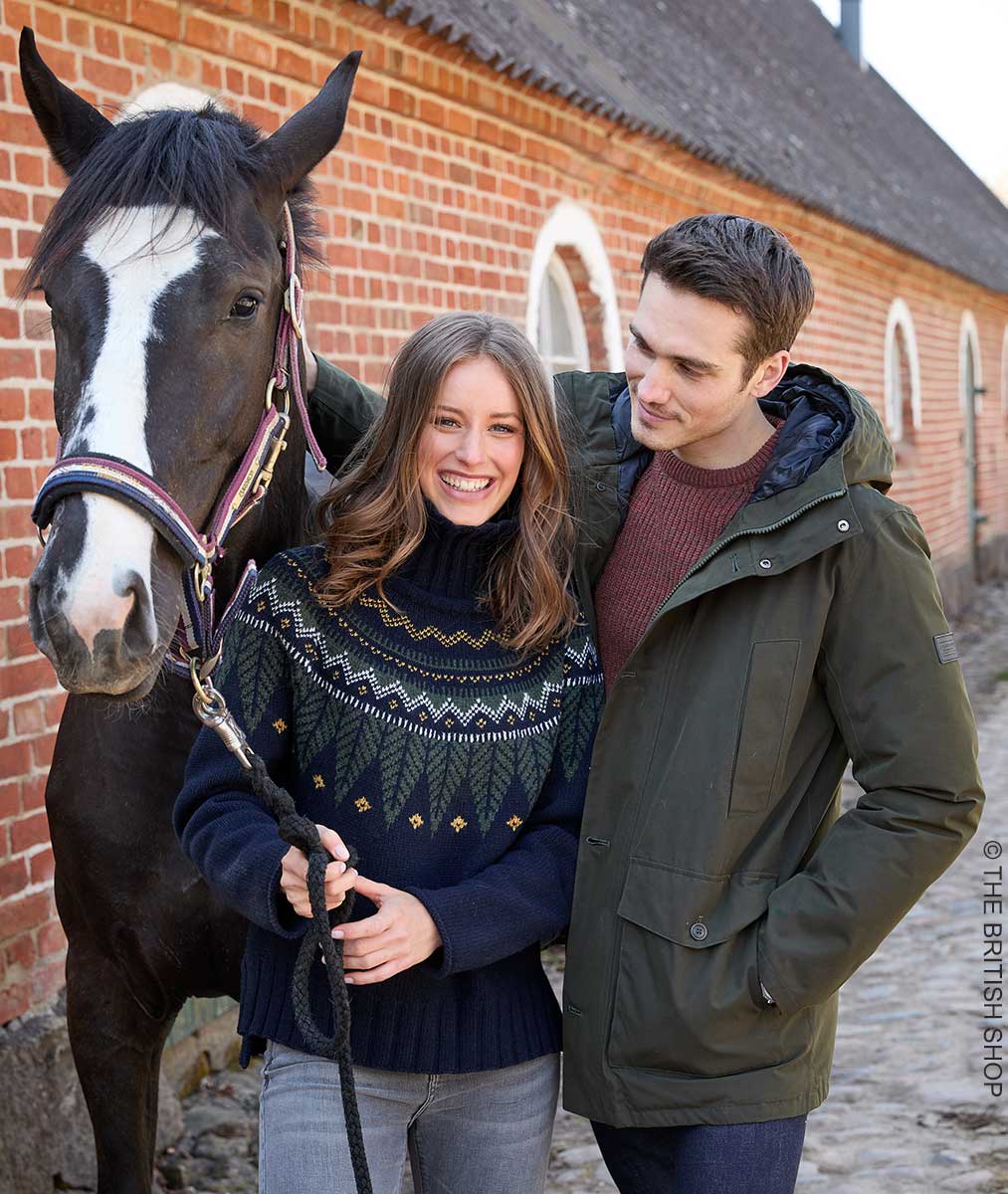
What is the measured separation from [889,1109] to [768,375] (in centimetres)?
276

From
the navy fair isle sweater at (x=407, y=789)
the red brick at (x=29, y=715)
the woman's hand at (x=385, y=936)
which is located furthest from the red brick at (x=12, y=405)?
the woman's hand at (x=385, y=936)

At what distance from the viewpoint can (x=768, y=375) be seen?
2100 mm

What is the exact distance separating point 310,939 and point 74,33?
298 cm

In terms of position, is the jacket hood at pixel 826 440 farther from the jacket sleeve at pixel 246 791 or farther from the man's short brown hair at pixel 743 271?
the jacket sleeve at pixel 246 791

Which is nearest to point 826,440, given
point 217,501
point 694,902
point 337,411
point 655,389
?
point 655,389

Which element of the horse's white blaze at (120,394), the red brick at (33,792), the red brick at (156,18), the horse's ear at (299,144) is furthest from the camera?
the red brick at (156,18)

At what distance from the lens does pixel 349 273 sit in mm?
5086

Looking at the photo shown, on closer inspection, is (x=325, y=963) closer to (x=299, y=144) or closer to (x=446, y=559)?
(x=446, y=559)

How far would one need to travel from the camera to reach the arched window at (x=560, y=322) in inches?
289

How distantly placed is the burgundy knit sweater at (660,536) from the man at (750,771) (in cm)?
3

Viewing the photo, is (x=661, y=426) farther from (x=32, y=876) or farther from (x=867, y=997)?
(x=867, y=997)

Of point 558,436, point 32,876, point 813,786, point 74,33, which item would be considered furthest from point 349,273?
point 813,786

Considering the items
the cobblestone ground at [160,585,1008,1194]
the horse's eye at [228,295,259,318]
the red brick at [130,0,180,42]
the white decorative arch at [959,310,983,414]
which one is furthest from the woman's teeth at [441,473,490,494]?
the white decorative arch at [959,310,983,414]

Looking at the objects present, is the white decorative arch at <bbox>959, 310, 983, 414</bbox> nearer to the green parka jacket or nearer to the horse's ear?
the horse's ear
